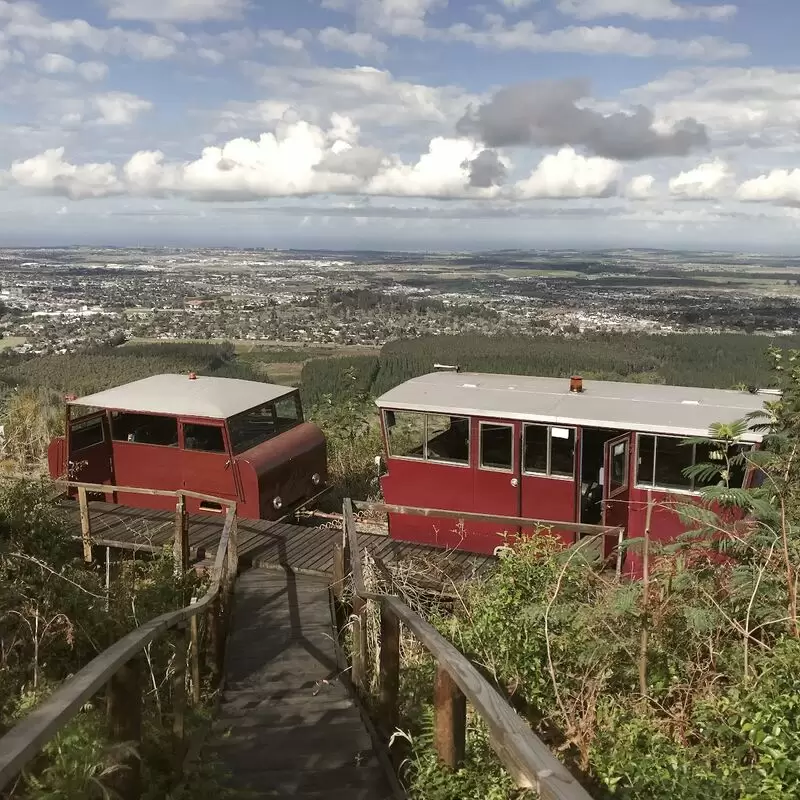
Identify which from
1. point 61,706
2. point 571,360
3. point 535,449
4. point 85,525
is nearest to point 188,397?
point 85,525

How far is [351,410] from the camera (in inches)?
670

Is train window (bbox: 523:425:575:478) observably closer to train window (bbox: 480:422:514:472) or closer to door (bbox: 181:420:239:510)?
train window (bbox: 480:422:514:472)

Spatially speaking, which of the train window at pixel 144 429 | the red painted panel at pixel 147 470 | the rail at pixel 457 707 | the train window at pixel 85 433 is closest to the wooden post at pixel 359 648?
the rail at pixel 457 707

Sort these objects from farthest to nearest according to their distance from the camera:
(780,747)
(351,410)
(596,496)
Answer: (351,410) → (596,496) → (780,747)

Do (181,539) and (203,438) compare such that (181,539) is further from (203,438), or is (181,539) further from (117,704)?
(117,704)

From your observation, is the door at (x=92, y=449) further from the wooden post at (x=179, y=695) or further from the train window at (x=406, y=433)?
the wooden post at (x=179, y=695)

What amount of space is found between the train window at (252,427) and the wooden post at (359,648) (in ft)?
19.5

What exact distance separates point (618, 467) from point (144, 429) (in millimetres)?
7592

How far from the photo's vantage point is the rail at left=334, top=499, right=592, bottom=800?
2422 millimetres

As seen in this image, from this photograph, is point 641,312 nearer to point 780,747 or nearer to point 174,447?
point 174,447

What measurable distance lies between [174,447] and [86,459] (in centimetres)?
168

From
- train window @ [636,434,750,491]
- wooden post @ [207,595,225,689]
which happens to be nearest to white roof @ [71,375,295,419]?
wooden post @ [207,595,225,689]

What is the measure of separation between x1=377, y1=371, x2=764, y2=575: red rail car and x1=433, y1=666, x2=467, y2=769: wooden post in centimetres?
570

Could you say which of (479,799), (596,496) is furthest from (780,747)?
(596,496)
